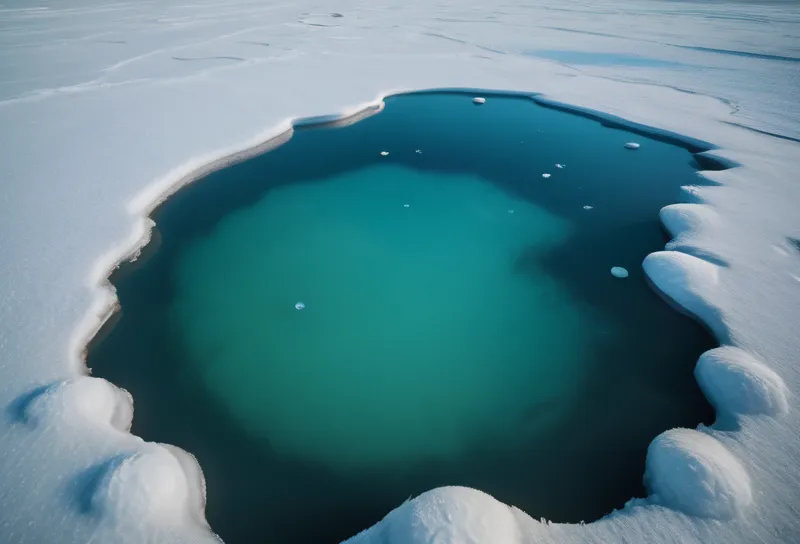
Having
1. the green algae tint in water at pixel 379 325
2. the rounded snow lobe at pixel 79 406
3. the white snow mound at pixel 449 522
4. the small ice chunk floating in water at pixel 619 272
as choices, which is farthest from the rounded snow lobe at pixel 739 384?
the rounded snow lobe at pixel 79 406

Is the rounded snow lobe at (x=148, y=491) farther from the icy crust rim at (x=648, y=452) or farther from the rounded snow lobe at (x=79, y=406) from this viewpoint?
the rounded snow lobe at (x=79, y=406)

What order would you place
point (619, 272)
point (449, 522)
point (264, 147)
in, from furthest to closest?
1. point (264, 147)
2. point (619, 272)
3. point (449, 522)

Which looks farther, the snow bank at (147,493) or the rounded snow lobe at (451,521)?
the snow bank at (147,493)

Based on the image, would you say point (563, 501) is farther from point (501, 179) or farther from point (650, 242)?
point (501, 179)

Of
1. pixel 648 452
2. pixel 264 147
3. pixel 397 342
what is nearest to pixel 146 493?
pixel 397 342

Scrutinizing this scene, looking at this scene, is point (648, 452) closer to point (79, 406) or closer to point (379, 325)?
point (379, 325)

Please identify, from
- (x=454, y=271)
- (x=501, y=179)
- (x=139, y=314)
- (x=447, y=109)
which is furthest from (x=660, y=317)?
(x=447, y=109)

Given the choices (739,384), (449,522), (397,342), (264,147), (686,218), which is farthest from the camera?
(264,147)
